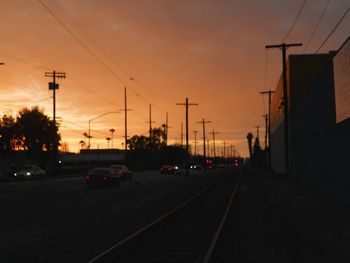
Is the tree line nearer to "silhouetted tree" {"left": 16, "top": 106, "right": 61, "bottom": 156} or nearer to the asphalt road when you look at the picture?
"silhouetted tree" {"left": 16, "top": 106, "right": 61, "bottom": 156}

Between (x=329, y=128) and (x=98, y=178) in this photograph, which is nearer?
(x=329, y=128)

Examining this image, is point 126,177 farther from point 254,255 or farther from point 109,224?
point 254,255

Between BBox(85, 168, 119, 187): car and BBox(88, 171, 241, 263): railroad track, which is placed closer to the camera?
BBox(88, 171, 241, 263): railroad track

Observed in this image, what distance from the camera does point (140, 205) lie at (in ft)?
84.4

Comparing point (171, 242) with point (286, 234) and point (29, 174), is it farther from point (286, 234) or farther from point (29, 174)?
point (29, 174)

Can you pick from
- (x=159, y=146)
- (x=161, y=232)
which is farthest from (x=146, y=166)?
(x=161, y=232)

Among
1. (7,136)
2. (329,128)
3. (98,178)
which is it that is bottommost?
(98,178)

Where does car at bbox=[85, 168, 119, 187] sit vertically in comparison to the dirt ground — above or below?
above

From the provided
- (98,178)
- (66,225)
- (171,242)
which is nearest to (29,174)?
(98,178)

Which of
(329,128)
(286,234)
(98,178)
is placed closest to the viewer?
(286,234)

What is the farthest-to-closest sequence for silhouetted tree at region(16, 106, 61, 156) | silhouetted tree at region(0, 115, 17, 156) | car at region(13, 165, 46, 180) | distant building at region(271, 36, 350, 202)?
silhouetted tree at region(16, 106, 61, 156), silhouetted tree at region(0, 115, 17, 156), car at region(13, 165, 46, 180), distant building at region(271, 36, 350, 202)

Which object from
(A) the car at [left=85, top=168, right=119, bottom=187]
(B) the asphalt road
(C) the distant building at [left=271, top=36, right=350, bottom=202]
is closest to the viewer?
(B) the asphalt road

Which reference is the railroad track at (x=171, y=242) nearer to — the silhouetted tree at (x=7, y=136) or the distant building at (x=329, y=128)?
the distant building at (x=329, y=128)

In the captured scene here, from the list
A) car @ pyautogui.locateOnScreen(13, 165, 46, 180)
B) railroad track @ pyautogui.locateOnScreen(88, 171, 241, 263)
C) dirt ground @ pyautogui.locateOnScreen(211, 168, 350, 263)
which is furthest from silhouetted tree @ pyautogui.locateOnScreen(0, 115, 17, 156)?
railroad track @ pyautogui.locateOnScreen(88, 171, 241, 263)
